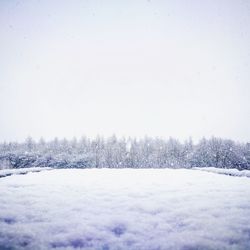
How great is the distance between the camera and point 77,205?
581 cm

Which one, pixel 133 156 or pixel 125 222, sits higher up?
pixel 125 222

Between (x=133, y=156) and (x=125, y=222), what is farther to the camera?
(x=133, y=156)

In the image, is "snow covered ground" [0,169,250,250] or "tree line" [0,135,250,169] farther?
"tree line" [0,135,250,169]

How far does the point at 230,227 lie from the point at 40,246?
2.79 metres

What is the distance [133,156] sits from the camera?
67.1 meters

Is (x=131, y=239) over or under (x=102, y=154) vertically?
over

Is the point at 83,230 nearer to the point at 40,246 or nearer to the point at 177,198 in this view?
the point at 40,246

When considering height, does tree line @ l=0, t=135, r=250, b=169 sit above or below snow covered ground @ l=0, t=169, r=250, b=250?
below

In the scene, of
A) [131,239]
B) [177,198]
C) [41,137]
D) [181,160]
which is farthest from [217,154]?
[41,137]

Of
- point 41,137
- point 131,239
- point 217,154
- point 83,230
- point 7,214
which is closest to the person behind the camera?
point 131,239

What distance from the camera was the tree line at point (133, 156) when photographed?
4869cm

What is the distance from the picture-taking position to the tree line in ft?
160

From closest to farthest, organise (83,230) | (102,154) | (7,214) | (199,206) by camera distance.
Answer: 1. (83,230)
2. (7,214)
3. (199,206)
4. (102,154)

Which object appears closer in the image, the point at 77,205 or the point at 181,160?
the point at 77,205
